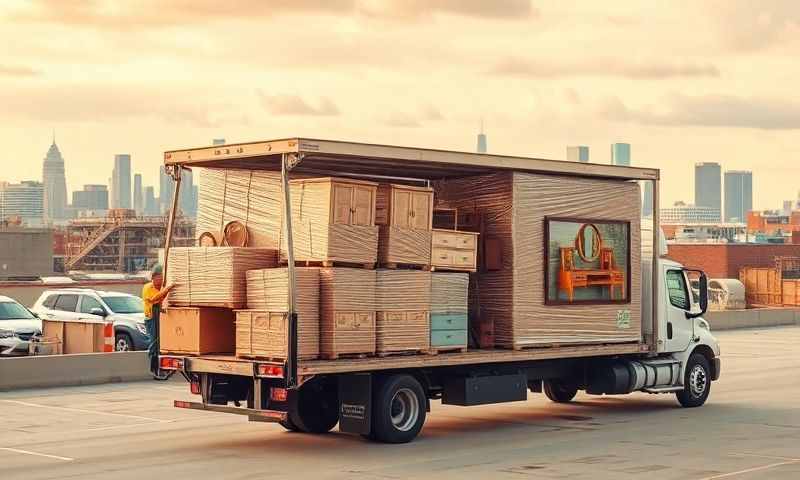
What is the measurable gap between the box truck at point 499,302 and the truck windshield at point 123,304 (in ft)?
45.0

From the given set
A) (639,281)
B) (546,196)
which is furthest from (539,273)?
(639,281)

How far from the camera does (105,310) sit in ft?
103

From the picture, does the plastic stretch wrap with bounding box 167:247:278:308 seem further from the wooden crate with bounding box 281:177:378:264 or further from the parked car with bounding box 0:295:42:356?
the parked car with bounding box 0:295:42:356

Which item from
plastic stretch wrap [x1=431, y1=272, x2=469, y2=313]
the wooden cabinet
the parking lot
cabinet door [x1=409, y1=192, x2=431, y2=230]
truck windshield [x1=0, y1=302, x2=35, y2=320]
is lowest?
the parking lot

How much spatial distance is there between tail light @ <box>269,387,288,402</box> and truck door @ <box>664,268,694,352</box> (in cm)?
757

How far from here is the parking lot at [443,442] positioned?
14.1 m

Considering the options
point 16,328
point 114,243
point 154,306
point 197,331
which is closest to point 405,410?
point 197,331

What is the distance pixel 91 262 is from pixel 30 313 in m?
115

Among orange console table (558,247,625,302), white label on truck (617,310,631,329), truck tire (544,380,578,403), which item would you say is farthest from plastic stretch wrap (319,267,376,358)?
truck tire (544,380,578,403)

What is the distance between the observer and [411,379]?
632 inches

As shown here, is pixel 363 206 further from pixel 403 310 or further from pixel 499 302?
pixel 499 302

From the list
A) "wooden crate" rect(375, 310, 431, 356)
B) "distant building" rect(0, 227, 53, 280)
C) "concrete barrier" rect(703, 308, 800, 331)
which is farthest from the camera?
"distant building" rect(0, 227, 53, 280)

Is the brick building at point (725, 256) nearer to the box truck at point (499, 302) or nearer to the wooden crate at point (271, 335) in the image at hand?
the box truck at point (499, 302)

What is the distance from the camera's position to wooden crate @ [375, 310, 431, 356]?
15.9 m
